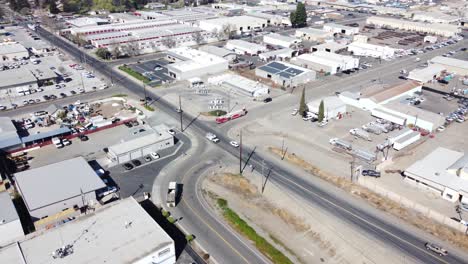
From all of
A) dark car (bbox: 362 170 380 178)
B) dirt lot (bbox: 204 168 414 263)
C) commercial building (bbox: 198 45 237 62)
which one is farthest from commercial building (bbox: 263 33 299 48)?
dirt lot (bbox: 204 168 414 263)

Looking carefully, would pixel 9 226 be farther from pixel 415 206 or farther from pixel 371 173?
pixel 415 206

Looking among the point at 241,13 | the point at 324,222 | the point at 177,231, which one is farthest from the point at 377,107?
the point at 241,13

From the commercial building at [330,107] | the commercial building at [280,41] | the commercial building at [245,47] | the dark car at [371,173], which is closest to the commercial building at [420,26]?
the commercial building at [280,41]

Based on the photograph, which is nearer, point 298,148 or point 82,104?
point 298,148

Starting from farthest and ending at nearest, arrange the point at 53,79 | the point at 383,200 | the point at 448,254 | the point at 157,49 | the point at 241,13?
the point at 241,13 < the point at 157,49 < the point at 53,79 < the point at 383,200 < the point at 448,254

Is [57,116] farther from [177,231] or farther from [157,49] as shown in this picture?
[157,49]

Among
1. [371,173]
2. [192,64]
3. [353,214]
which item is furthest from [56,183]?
[192,64]
